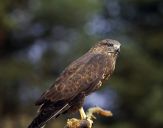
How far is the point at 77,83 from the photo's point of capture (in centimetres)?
641

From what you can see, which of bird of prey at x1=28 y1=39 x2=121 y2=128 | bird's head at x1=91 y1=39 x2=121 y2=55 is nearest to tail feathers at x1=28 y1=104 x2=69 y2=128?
bird of prey at x1=28 y1=39 x2=121 y2=128

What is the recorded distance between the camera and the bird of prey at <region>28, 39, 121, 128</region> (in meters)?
6.22

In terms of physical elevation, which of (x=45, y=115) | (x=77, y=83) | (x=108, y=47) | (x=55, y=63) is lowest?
(x=45, y=115)

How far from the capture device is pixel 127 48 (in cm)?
2856

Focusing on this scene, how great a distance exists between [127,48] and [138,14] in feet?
17.4

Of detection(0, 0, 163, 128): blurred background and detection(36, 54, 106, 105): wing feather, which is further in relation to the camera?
detection(0, 0, 163, 128): blurred background

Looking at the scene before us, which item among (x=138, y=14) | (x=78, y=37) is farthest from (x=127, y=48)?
(x=138, y=14)

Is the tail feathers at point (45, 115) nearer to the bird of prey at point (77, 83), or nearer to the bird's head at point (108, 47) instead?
the bird of prey at point (77, 83)

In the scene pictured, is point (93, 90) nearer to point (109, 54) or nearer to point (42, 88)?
point (109, 54)

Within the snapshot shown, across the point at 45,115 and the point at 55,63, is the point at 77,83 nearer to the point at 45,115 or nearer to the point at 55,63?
the point at 45,115

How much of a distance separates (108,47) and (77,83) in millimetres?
378

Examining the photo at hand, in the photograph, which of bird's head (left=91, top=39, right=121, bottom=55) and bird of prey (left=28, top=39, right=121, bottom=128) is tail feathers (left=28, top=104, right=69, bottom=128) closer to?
bird of prey (left=28, top=39, right=121, bottom=128)

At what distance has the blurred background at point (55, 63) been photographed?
81.1 ft

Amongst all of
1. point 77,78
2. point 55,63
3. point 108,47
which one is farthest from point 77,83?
point 55,63
